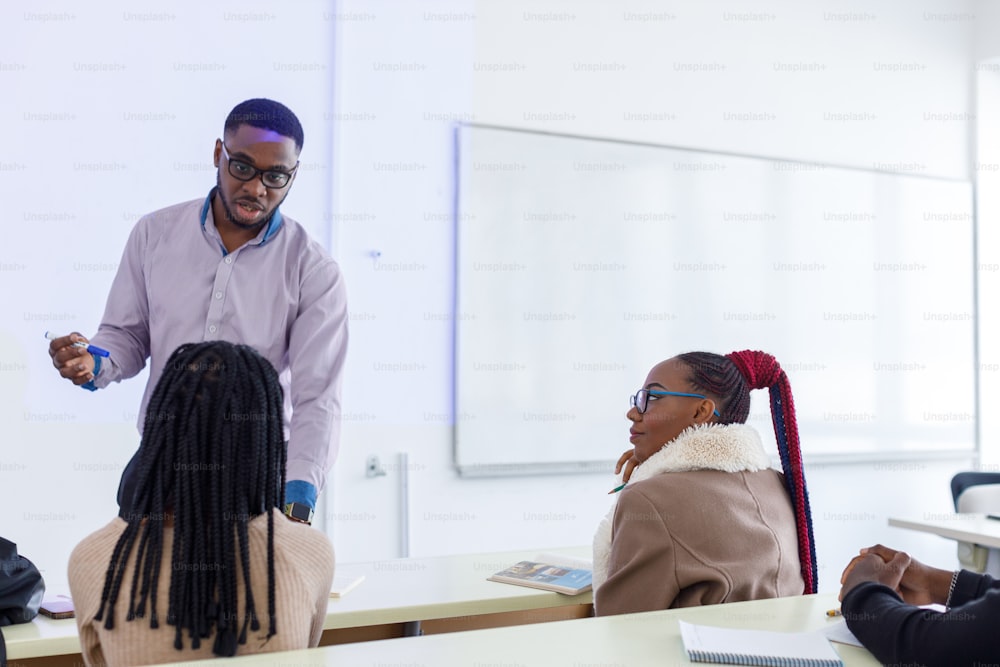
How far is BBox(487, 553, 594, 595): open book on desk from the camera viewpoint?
204cm

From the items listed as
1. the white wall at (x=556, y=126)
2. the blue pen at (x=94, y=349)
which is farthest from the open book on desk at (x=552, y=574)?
the white wall at (x=556, y=126)

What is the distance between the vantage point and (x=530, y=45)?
3855 mm

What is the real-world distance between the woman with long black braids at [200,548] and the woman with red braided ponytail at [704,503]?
0.69 m

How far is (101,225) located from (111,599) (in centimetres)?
219

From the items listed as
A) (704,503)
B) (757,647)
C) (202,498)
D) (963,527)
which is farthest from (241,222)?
(963,527)

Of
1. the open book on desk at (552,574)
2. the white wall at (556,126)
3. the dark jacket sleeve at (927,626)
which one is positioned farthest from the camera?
the white wall at (556,126)

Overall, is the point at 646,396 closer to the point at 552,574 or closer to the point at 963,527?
the point at 552,574

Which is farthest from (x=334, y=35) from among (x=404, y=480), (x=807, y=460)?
(x=807, y=460)

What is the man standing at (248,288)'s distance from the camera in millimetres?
2076

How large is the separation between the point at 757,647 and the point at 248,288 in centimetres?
141

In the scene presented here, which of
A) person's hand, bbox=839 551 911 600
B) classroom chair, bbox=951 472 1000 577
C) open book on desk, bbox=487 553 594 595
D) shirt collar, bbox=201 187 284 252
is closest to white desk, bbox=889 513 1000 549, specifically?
classroom chair, bbox=951 472 1000 577

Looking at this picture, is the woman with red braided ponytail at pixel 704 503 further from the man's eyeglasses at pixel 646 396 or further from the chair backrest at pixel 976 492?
the chair backrest at pixel 976 492

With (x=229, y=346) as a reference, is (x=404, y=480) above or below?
below

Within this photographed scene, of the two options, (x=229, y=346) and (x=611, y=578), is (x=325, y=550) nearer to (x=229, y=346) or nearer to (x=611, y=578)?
(x=229, y=346)
